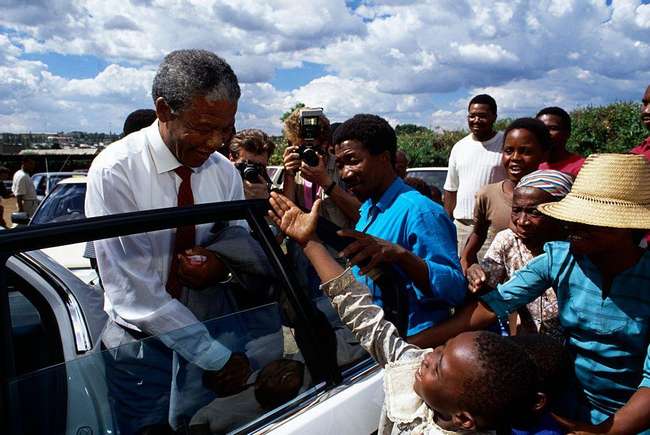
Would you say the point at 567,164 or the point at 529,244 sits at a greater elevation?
the point at 567,164

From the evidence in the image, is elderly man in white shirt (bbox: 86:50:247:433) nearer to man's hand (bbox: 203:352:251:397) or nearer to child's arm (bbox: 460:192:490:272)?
man's hand (bbox: 203:352:251:397)

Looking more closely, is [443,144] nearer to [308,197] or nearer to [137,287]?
[308,197]

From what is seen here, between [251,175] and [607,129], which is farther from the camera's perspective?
[607,129]

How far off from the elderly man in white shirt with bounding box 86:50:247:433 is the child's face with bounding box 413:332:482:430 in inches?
21.0

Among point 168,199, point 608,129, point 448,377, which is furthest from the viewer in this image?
point 608,129

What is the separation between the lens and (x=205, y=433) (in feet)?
4.65

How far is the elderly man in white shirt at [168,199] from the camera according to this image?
165cm

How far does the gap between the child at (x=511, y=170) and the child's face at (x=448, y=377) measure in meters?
1.90

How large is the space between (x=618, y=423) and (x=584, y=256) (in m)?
0.57

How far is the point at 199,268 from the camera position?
171 centimetres

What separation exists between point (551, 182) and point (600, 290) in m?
0.81

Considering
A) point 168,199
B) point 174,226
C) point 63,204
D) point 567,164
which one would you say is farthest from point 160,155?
point 63,204

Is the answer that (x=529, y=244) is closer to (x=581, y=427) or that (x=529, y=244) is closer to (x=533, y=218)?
(x=533, y=218)

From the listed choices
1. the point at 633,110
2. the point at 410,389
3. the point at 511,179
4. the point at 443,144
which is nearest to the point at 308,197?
the point at 511,179
